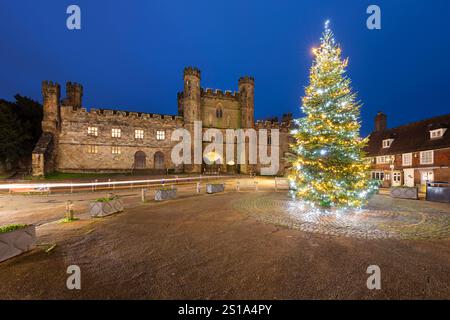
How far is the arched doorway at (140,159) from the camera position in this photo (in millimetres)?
31438

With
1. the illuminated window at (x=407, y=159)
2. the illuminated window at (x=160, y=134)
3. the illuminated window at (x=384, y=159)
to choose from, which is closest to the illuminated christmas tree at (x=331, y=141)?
the illuminated window at (x=407, y=159)

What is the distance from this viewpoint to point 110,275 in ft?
13.8

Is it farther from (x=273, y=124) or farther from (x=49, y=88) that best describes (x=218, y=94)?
(x=49, y=88)

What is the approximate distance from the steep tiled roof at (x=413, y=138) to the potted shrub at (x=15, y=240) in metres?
26.3

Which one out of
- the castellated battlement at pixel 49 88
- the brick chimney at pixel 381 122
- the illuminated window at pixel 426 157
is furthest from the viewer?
the brick chimney at pixel 381 122

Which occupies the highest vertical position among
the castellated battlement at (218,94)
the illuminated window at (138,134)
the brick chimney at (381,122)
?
the castellated battlement at (218,94)

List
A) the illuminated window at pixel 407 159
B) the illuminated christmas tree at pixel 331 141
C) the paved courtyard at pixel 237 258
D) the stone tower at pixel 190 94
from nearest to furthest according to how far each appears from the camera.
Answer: the paved courtyard at pixel 237 258
the illuminated christmas tree at pixel 331 141
the illuminated window at pixel 407 159
the stone tower at pixel 190 94

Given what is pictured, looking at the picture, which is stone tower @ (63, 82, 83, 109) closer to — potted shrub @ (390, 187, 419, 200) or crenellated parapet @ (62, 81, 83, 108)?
crenellated parapet @ (62, 81, 83, 108)

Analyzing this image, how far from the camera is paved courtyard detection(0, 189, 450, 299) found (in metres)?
3.69

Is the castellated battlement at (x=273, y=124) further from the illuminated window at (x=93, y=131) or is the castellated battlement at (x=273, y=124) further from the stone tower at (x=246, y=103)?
the illuminated window at (x=93, y=131)

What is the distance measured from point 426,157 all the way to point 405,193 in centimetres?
1248

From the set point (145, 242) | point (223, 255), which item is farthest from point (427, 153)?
point (145, 242)

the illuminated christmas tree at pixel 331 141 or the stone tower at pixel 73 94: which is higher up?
the stone tower at pixel 73 94
